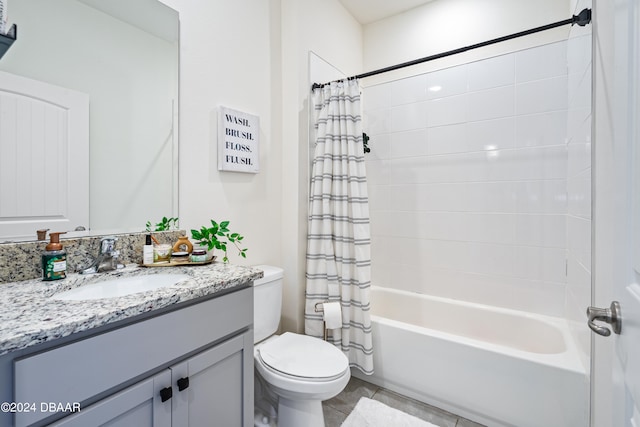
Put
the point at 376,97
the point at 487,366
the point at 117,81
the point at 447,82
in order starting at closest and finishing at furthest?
the point at 117,81 < the point at 487,366 < the point at 447,82 < the point at 376,97

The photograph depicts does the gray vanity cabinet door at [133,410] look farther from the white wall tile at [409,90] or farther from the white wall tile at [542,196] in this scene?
the white wall tile at [409,90]

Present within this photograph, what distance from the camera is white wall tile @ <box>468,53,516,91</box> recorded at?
206 centimetres

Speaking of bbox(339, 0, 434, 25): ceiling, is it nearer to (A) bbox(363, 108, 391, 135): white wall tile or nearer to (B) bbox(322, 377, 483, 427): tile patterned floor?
(A) bbox(363, 108, 391, 135): white wall tile

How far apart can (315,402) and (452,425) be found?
0.82 meters

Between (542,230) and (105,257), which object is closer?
(105,257)

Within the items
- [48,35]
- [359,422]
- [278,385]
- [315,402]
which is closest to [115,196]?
[48,35]

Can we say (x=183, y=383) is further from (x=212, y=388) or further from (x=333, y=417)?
(x=333, y=417)

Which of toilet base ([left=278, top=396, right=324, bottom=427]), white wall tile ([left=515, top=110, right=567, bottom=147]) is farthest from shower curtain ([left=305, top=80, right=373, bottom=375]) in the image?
white wall tile ([left=515, top=110, right=567, bottom=147])

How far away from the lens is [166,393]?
845mm

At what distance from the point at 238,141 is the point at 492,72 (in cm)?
185

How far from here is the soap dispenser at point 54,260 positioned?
3.21 feet

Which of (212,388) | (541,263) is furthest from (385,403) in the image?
(541,263)

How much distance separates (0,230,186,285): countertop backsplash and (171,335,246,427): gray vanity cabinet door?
59cm

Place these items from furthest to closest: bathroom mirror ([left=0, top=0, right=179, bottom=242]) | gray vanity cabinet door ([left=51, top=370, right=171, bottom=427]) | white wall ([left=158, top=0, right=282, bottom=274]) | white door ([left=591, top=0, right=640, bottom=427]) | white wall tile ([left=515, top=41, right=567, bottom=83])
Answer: white wall tile ([left=515, top=41, right=567, bottom=83]) → white wall ([left=158, top=0, right=282, bottom=274]) → bathroom mirror ([left=0, top=0, right=179, bottom=242]) → gray vanity cabinet door ([left=51, top=370, right=171, bottom=427]) → white door ([left=591, top=0, right=640, bottom=427])
